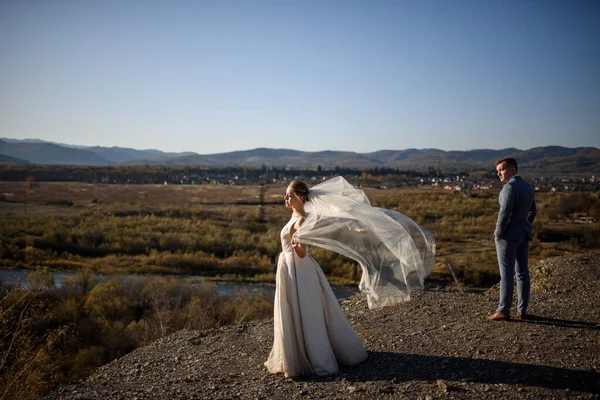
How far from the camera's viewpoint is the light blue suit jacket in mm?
6629

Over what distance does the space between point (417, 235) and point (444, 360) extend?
1659 millimetres

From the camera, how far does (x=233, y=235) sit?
41.2 meters

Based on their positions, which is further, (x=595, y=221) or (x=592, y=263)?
(x=595, y=221)

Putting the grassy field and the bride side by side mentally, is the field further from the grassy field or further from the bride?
the bride

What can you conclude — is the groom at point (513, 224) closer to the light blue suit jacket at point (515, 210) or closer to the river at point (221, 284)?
the light blue suit jacket at point (515, 210)

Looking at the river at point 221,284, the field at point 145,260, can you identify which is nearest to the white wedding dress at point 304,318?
the field at point 145,260

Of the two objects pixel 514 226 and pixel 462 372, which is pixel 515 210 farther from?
pixel 462 372

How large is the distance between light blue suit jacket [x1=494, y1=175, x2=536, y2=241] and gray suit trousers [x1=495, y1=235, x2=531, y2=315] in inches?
3.8

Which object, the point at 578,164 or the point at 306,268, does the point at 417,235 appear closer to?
the point at 306,268

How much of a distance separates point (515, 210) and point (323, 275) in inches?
109

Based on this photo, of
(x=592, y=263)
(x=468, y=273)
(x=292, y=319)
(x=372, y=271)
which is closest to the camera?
(x=292, y=319)

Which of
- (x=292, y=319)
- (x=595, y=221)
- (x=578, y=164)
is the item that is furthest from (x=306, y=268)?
(x=578, y=164)

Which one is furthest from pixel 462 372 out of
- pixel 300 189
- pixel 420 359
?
pixel 300 189

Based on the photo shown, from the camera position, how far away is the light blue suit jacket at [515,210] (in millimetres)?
6629
